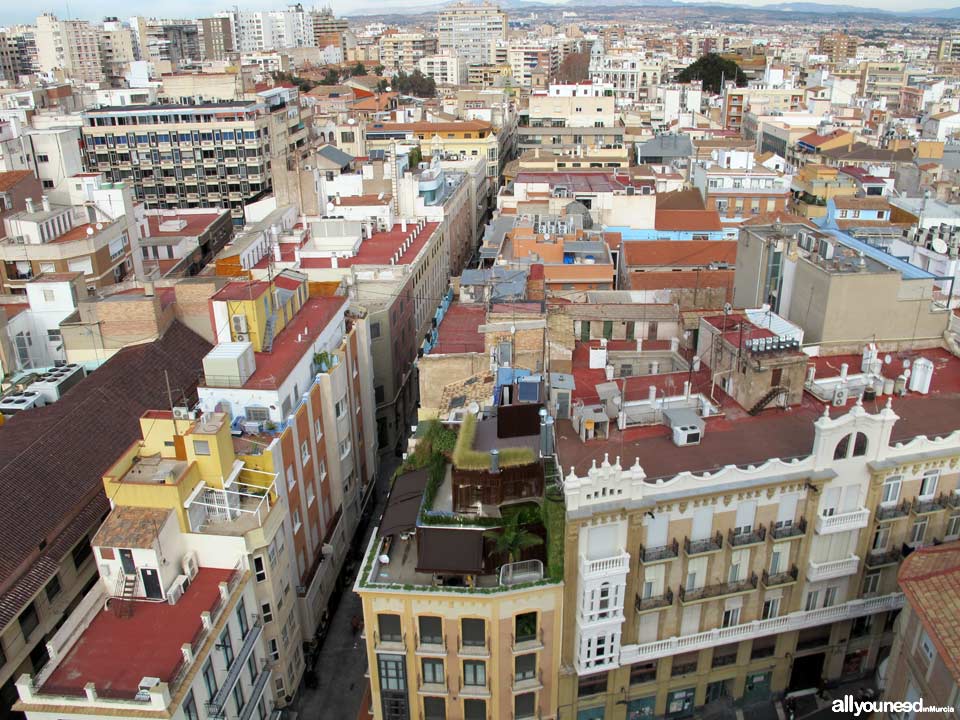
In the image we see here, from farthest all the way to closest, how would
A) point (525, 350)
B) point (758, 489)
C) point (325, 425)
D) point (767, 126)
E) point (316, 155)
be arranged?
point (767, 126) < point (316, 155) < point (325, 425) < point (525, 350) < point (758, 489)

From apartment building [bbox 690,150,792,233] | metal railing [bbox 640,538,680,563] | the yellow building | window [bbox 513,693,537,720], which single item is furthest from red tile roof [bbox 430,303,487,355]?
the yellow building

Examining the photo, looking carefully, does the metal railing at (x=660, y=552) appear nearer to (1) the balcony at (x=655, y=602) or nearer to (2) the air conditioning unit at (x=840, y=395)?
(1) the balcony at (x=655, y=602)

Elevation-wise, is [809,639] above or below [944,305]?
below

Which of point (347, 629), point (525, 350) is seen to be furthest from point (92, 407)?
point (525, 350)

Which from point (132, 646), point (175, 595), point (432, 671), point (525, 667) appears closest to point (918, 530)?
point (525, 667)

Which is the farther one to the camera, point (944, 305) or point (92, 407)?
point (944, 305)

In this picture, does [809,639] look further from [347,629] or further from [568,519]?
[347,629]
